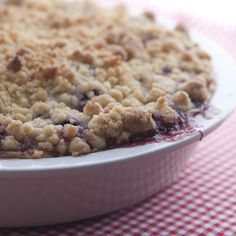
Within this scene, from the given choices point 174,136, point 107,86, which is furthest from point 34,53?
point 174,136

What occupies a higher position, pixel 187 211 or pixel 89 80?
pixel 89 80

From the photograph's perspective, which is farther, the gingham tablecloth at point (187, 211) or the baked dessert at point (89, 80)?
the gingham tablecloth at point (187, 211)

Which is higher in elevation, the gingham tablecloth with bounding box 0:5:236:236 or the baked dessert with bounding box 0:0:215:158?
the baked dessert with bounding box 0:0:215:158

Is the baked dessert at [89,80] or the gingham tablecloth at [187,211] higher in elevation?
the baked dessert at [89,80]

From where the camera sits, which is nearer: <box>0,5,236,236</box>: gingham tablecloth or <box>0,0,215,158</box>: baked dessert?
<box>0,0,215,158</box>: baked dessert
